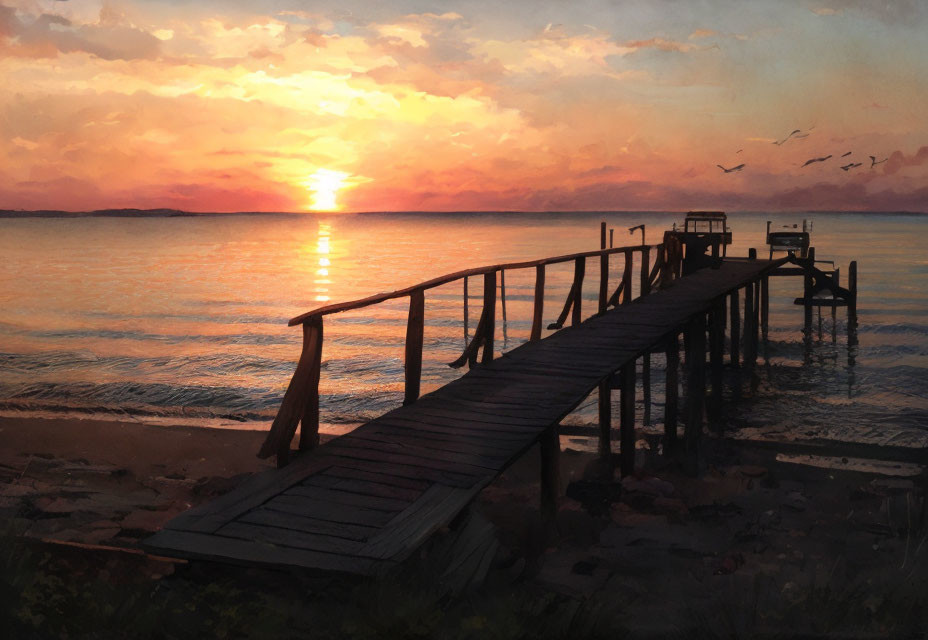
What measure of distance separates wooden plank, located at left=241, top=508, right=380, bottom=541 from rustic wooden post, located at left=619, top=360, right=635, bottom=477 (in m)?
5.79

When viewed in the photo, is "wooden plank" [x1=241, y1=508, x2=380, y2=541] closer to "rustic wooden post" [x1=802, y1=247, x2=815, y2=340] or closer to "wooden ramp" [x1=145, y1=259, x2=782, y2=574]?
"wooden ramp" [x1=145, y1=259, x2=782, y2=574]

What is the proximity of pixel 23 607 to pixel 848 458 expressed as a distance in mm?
10499

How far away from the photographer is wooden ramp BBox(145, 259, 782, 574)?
4406 millimetres

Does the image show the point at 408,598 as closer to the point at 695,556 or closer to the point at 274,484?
the point at 274,484

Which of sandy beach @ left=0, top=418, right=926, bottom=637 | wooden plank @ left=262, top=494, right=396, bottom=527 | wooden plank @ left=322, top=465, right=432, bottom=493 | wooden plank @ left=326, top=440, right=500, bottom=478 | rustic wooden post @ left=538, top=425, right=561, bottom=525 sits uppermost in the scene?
wooden plank @ left=326, top=440, right=500, bottom=478

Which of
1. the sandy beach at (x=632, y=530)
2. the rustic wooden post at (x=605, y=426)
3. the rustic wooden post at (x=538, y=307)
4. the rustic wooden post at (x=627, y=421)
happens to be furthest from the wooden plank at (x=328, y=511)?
the rustic wooden post at (x=538, y=307)

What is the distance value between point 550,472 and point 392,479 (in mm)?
2308

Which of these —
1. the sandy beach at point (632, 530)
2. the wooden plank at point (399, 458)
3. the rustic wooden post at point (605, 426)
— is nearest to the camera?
the sandy beach at point (632, 530)

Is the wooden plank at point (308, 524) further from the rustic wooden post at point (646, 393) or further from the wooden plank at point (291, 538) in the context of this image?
the rustic wooden post at point (646, 393)

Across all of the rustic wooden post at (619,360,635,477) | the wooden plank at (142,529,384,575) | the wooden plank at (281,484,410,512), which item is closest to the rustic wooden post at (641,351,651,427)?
the rustic wooden post at (619,360,635,477)

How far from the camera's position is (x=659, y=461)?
37.8ft

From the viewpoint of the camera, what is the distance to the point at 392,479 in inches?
222

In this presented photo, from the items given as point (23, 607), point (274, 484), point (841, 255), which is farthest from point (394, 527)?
point (841, 255)

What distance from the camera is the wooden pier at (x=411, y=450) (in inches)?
177
